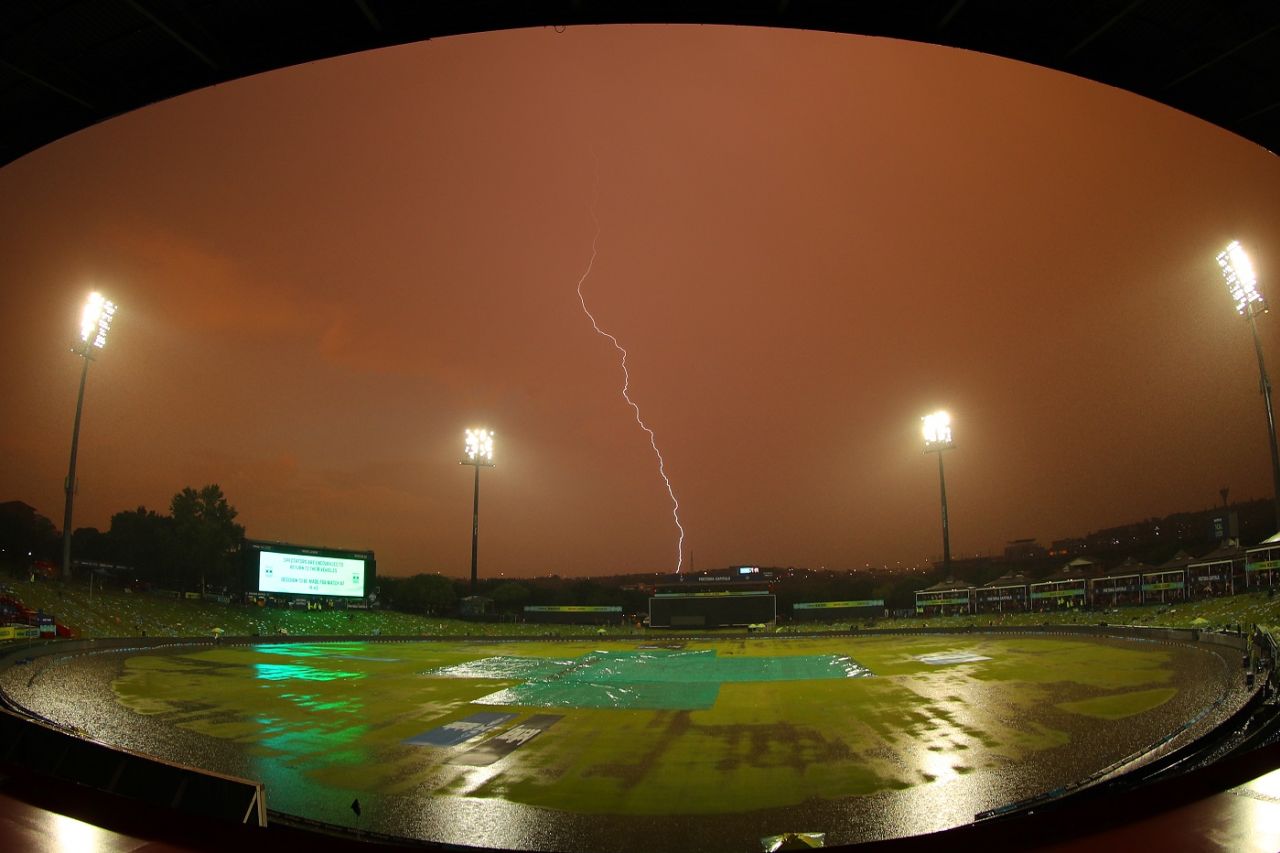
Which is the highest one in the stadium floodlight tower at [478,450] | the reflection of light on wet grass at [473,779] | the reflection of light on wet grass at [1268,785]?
the stadium floodlight tower at [478,450]

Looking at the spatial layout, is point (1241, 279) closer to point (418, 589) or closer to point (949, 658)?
point (949, 658)

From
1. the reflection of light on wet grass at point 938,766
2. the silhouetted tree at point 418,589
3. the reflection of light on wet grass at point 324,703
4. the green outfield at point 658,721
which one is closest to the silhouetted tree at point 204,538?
the silhouetted tree at point 418,589

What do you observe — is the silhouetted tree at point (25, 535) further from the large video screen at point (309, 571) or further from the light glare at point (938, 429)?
the light glare at point (938, 429)

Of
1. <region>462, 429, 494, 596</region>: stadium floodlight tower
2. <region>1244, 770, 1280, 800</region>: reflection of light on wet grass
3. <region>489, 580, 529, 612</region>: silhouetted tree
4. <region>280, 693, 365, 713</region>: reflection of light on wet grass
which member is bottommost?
<region>489, 580, 529, 612</region>: silhouetted tree

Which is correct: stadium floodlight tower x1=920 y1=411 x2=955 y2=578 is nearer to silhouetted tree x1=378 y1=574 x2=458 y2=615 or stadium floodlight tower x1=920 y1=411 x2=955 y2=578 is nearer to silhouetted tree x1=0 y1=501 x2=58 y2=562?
silhouetted tree x1=378 y1=574 x2=458 y2=615

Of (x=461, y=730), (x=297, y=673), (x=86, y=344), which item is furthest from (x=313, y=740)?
(x=86, y=344)

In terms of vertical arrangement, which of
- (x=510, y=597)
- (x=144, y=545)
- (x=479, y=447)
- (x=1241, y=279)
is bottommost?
(x=510, y=597)

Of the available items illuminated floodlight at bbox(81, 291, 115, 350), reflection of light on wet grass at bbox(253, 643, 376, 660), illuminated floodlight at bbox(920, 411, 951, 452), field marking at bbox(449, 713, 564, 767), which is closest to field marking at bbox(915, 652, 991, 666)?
field marking at bbox(449, 713, 564, 767)
